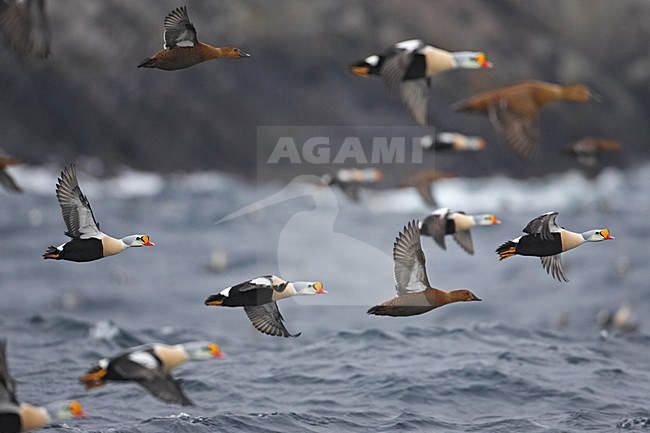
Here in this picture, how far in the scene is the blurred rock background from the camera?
2806 centimetres

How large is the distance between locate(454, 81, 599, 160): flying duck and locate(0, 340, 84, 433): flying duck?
3879mm

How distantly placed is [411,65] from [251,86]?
68.5 ft

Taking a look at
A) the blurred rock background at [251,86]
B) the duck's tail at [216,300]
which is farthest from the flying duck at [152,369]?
the blurred rock background at [251,86]

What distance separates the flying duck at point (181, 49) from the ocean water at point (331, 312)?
3.43m

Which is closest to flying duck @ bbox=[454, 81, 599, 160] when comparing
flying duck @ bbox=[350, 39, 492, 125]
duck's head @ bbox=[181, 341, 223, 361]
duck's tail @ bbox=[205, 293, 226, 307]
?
flying duck @ bbox=[350, 39, 492, 125]

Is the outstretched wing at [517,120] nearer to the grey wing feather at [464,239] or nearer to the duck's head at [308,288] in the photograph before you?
the grey wing feather at [464,239]

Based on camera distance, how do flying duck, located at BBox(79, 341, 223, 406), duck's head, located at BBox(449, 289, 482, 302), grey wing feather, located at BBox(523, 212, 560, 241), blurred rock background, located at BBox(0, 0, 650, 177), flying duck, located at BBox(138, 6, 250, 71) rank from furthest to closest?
1. blurred rock background, located at BBox(0, 0, 650, 177)
2. duck's head, located at BBox(449, 289, 482, 302)
3. flying duck, located at BBox(138, 6, 250, 71)
4. grey wing feather, located at BBox(523, 212, 560, 241)
5. flying duck, located at BBox(79, 341, 223, 406)

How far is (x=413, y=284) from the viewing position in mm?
8086

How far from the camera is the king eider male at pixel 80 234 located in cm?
748

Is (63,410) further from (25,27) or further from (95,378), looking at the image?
(25,27)

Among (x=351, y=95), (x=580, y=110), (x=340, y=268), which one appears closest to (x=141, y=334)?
(x=340, y=268)

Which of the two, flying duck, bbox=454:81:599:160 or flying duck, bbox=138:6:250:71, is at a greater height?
flying duck, bbox=138:6:250:71

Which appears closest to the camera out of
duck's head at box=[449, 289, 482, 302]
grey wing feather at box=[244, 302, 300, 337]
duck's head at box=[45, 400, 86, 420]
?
duck's head at box=[45, 400, 86, 420]

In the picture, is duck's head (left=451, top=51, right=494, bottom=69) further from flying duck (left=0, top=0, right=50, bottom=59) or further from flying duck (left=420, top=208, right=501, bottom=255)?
flying duck (left=0, top=0, right=50, bottom=59)
